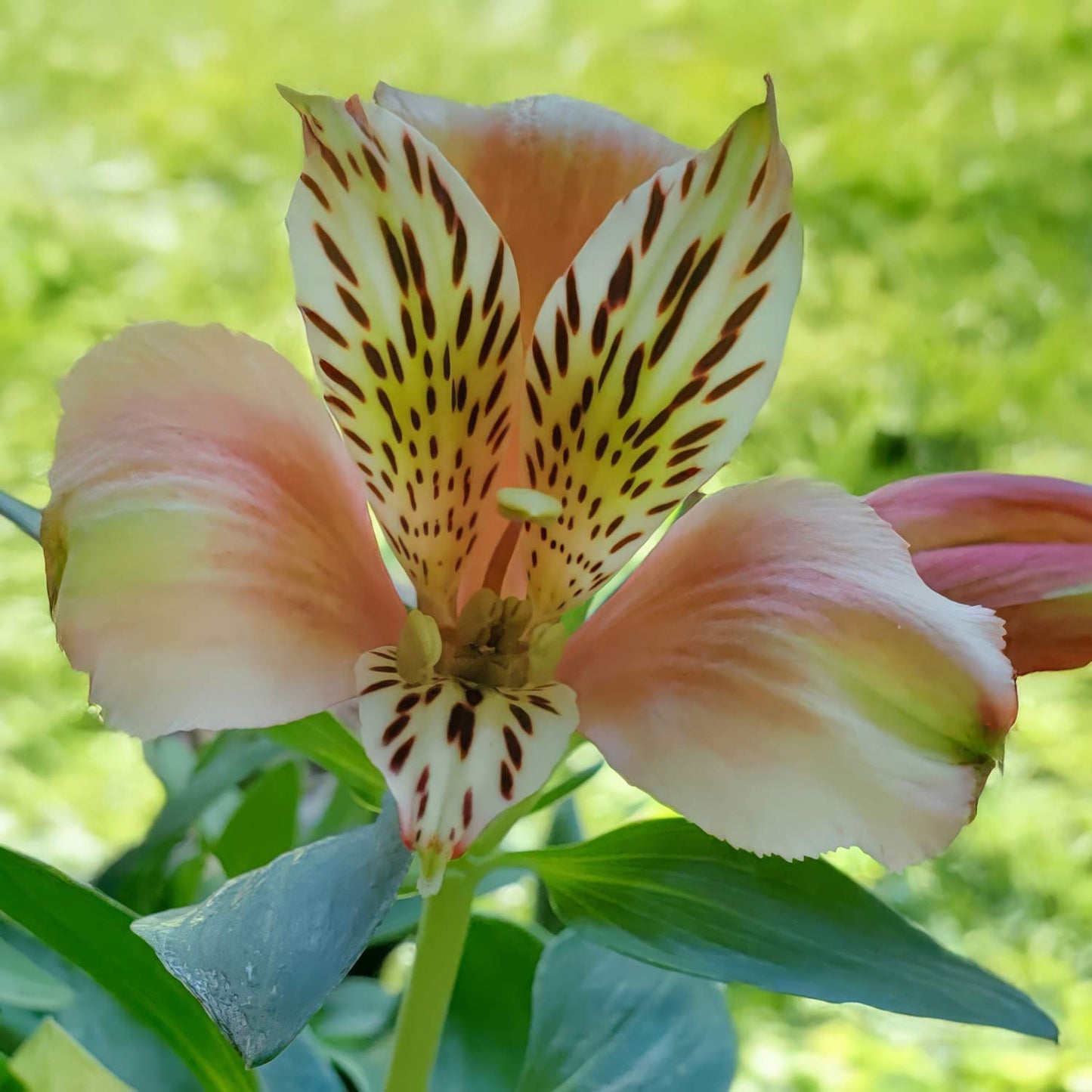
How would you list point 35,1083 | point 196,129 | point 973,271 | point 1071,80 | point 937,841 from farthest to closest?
1. point 1071,80
2. point 196,129
3. point 973,271
4. point 35,1083
5. point 937,841

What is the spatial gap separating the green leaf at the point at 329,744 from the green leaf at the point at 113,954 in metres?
0.07

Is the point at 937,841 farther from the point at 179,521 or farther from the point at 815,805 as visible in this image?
the point at 179,521

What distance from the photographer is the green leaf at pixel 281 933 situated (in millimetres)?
250

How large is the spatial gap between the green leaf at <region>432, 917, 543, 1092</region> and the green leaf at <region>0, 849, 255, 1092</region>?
0.15 meters

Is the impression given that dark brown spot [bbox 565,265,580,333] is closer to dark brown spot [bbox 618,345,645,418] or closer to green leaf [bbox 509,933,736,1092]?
dark brown spot [bbox 618,345,645,418]

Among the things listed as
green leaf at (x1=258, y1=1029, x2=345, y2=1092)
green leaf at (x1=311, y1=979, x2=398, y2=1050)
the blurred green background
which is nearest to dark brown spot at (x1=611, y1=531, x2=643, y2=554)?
green leaf at (x1=258, y1=1029, x2=345, y2=1092)

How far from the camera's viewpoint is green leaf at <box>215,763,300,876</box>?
526mm

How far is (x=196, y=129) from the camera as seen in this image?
67.3 inches

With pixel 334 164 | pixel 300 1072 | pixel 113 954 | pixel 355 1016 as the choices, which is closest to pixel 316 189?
pixel 334 164

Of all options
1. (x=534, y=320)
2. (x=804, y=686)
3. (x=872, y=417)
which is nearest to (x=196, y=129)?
(x=872, y=417)

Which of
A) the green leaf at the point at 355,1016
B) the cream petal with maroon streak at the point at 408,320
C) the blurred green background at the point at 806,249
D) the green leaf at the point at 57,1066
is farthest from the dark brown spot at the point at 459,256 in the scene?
the blurred green background at the point at 806,249

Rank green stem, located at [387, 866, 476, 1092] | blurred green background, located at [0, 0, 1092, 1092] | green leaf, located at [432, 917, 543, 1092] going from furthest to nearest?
blurred green background, located at [0, 0, 1092, 1092] → green leaf, located at [432, 917, 543, 1092] → green stem, located at [387, 866, 476, 1092]

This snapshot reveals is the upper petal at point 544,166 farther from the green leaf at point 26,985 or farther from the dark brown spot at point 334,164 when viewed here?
the green leaf at point 26,985

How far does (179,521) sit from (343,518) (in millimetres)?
56
